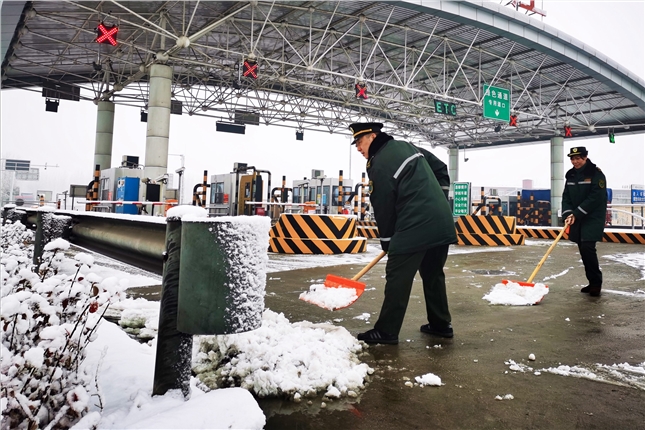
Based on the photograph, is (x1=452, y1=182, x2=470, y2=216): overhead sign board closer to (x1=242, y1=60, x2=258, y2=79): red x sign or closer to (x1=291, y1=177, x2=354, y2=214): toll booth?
(x1=291, y1=177, x2=354, y2=214): toll booth

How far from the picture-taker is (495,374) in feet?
7.41

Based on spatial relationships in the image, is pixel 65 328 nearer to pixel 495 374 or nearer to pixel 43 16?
pixel 495 374

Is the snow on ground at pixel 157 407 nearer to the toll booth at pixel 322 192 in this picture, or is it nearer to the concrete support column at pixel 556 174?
the toll booth at pixel 322 192

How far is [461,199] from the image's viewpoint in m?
16.0

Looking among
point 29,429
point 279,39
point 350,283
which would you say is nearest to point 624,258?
point 350,283

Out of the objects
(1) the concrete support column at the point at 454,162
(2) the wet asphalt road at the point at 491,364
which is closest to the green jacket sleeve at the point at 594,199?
(2) the wet asphalt road at the point at 491,364

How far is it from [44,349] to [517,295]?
161 inches

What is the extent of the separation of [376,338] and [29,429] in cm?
199

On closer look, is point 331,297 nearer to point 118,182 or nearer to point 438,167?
point 438,167

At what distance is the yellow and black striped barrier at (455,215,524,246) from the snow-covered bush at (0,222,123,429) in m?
12.5

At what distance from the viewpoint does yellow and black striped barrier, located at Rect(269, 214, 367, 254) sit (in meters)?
9.41

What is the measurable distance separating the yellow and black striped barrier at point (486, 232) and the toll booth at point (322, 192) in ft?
21.5

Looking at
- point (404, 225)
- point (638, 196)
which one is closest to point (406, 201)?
point (404, 225)

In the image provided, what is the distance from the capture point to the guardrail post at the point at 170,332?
1.51 meters
